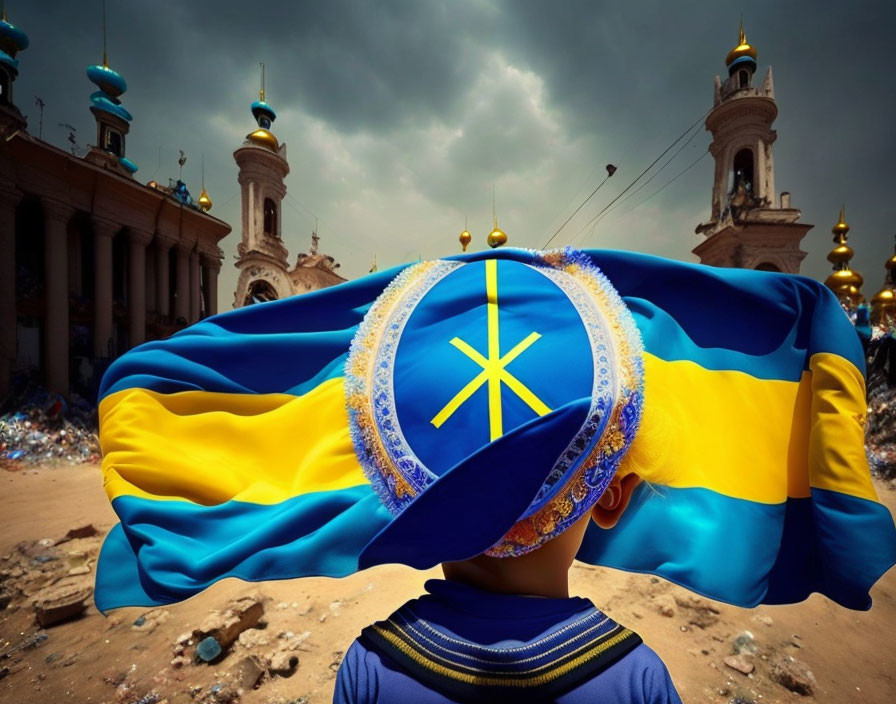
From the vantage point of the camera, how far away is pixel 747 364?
1.39 m

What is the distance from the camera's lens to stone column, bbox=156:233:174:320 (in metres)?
13.9

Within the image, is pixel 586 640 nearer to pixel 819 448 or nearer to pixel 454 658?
pixel 454 658

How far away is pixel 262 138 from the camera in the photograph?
21.2 metres

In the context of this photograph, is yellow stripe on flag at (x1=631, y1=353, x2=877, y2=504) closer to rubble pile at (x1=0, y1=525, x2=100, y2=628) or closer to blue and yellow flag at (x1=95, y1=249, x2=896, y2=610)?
blue and yellow flag at (x1=95, y1=249, x2=896, y2=610)

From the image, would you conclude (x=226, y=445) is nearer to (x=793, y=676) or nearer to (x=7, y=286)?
(x=793, y=676)

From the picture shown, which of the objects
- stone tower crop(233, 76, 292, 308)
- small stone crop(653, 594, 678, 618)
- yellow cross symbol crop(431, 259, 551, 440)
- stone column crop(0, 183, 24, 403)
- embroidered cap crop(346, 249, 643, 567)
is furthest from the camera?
stone tower crop(233, 76, 292, 308)

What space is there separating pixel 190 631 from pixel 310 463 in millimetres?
3119

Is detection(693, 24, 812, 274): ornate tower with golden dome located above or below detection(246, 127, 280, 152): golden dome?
below

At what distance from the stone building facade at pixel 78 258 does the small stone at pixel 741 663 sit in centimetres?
1472

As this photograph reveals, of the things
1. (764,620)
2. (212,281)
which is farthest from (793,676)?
(212,281)

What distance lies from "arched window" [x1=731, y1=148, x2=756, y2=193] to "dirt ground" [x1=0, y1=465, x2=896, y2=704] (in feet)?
57.8

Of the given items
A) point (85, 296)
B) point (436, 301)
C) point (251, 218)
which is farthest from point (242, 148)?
point (436, 301)

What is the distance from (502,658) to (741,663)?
3.43 metres

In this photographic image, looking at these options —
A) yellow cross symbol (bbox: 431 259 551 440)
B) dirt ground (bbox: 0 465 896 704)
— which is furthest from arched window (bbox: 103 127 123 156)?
yellow cross symbol (bbox: 431 259 551 440)
